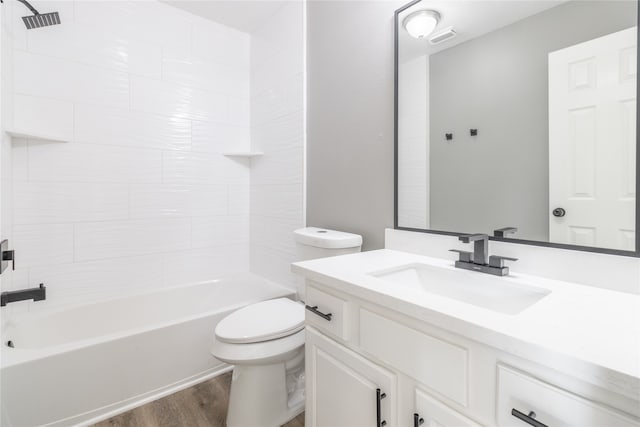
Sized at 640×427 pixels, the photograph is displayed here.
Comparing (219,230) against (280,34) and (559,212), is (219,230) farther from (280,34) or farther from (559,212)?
(559,212)

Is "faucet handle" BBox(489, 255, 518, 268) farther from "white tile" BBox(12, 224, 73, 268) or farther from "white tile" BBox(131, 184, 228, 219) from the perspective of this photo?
"white tile" BBox(12, 224, 73, 268)

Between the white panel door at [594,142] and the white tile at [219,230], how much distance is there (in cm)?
213

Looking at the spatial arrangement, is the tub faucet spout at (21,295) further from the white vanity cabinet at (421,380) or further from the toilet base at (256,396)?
the white vanity cabinet at (421,380)

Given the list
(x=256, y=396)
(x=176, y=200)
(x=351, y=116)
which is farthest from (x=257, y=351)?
(x=176, y=200)

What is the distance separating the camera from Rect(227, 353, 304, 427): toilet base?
4.54 ft

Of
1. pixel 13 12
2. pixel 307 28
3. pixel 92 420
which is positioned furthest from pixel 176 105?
pixel 92 420

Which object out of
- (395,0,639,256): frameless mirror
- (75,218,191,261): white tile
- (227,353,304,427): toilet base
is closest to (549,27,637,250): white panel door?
(395,0,639,256): frameless mirror

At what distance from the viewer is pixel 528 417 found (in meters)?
Answer: 0.54

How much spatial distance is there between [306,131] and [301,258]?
85 centimetres

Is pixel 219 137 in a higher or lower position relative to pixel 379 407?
higher

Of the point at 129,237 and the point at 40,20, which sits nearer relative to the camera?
the point at 40,20

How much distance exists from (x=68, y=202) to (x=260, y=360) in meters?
1.54

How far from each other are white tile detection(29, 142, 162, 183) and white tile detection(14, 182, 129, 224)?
51mm

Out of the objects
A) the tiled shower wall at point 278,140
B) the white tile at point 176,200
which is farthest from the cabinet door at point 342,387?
the white tile at point 176,200
